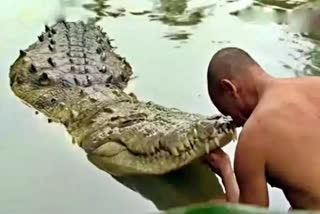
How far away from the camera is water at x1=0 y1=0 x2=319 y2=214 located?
3.48m

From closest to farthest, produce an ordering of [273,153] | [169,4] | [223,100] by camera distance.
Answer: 1. [273,153]
2. [223,100]
3. [169,4]

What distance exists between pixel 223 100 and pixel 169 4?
3836 mm

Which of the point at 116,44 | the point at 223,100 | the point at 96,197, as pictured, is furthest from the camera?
the point at 116,44

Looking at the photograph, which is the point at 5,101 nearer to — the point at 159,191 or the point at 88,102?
the point at 88,102

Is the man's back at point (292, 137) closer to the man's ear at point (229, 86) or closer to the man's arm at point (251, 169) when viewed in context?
the man's arm at point (251, 169)

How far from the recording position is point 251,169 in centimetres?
267

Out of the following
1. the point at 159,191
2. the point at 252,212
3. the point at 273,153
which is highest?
the point at 252,212

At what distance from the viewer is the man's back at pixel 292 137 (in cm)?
259

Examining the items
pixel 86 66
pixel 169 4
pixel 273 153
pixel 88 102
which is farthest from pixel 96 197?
pixel 169 4

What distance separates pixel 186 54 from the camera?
5.29 metres

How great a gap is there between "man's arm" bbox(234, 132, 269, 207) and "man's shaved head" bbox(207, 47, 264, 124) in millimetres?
176

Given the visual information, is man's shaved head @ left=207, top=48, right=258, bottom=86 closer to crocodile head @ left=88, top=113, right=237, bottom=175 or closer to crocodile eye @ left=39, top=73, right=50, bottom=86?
crocodile head @ left=88, top=113, right=237, bottom=175

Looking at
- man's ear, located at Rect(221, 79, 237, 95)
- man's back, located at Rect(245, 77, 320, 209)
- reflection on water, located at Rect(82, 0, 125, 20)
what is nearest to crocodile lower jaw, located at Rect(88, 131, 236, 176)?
man's ear, located at Rect(221, 79, 237, 95)

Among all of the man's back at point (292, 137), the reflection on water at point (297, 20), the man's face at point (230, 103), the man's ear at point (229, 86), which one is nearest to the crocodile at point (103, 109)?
the man's face at point (230, 103)
